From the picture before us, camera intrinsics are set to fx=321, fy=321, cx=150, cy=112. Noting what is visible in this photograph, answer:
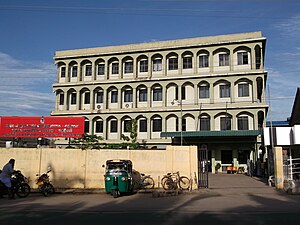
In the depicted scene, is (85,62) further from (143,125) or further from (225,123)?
(225,123)

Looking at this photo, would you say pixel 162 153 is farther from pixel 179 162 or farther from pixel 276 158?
pixel 276 158

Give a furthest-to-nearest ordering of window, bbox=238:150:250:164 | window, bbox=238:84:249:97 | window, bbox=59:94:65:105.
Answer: window, bbox=59:94:65:105 < window, bbox=238:84:249:97 < window, bbox=238:150:250:164

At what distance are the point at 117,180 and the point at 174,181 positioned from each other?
3.63 m

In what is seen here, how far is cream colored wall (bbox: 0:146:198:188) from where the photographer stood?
1777 centimetres

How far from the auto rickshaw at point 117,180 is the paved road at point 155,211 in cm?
38

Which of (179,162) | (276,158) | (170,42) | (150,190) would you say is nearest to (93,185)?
(150,190)

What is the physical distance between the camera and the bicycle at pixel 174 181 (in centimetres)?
1669

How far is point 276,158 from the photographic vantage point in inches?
698

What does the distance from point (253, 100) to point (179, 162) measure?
21022 millimetres

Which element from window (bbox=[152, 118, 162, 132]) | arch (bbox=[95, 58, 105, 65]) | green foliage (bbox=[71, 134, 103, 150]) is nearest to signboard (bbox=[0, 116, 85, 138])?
green foliage (bbox=[71, 134, 103, 150])

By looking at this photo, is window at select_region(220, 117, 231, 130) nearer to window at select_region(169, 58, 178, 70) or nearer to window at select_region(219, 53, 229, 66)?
window at select_region(219, 53, 229, 66)

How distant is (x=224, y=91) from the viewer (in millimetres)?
37156

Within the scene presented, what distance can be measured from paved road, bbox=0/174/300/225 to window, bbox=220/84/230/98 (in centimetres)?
2283

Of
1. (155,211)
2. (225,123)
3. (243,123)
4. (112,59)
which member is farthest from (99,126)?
(155,211)
